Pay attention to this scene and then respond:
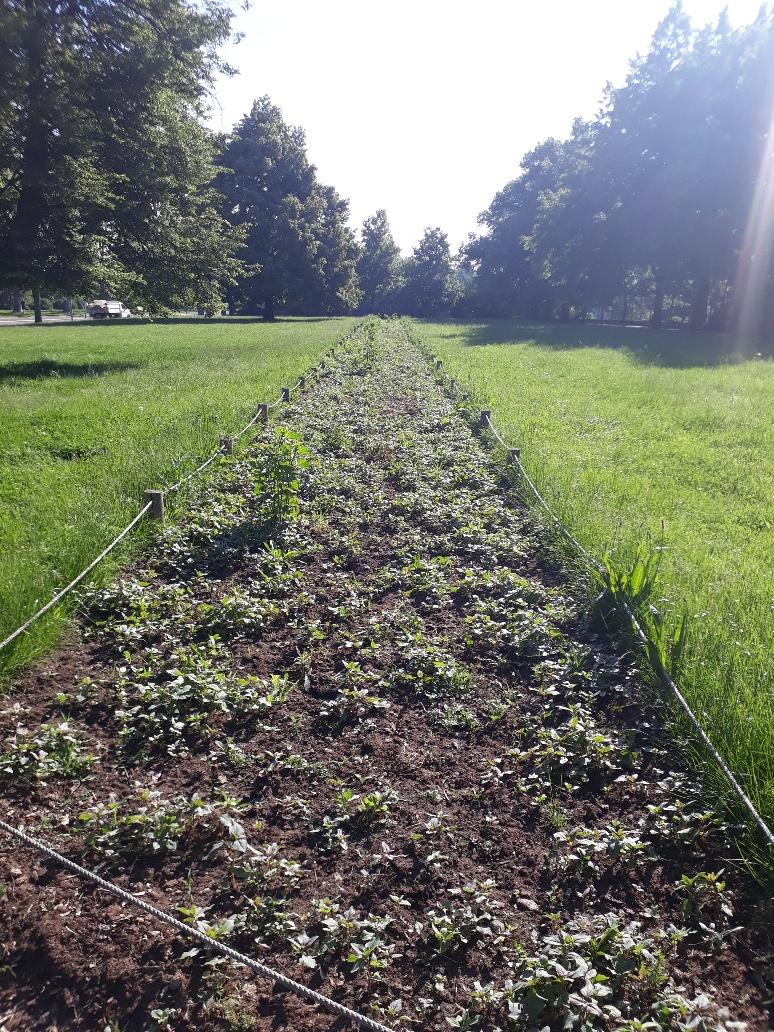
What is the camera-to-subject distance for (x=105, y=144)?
1820cm

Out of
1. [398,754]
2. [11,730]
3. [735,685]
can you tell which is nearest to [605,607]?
[735,685]

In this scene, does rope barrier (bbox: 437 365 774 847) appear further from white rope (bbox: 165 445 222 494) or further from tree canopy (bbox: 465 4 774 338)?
tree canopy (bbox: 465 4 774 338)

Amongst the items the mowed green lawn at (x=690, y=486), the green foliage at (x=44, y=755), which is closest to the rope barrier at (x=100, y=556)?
the green foliage at (x=44, y=755)

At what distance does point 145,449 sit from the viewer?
8.80 m

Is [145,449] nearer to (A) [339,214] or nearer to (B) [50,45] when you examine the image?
(B) [50,45]

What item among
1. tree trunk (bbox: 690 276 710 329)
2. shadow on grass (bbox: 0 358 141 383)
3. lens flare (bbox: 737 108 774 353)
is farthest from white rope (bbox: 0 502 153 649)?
tree trunk (bbox: 690 276 710 329)

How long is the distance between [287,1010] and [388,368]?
1907 cm

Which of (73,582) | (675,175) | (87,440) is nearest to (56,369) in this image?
(87,440)

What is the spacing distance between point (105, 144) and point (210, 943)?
20944 millimetres

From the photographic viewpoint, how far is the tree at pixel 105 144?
1567 cm

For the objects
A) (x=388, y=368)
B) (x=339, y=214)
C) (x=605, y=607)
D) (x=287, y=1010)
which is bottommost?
(x=287, y=1010)

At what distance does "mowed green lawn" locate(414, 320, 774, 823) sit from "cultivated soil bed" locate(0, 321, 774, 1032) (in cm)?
43

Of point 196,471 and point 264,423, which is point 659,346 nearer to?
point 264,423

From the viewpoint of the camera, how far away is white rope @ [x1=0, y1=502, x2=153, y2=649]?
4.13m
